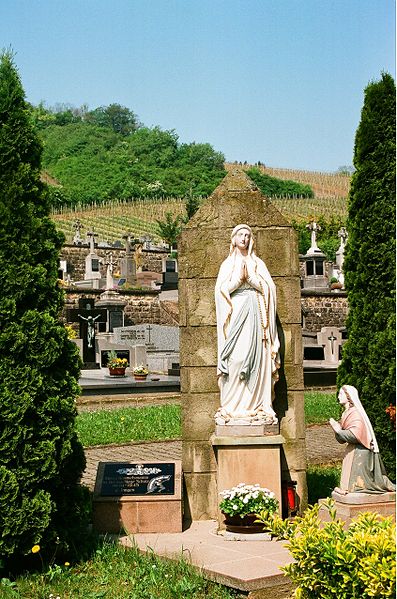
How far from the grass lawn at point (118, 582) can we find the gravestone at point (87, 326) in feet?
65.0

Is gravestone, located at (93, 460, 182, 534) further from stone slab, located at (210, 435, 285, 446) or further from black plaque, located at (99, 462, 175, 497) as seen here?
stone slab, located at (210, 435, 285, 446)

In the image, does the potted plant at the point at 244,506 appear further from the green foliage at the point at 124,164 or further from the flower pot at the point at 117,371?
the green foliage at the point at 124,164

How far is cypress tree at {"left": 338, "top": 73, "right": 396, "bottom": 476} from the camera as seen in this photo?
10875 millimetres

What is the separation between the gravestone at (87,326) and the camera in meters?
27.5

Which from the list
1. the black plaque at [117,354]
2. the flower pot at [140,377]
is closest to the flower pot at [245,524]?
the flower pot at [140,377]

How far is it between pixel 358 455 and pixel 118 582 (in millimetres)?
2582

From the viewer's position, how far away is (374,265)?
11.1 metres

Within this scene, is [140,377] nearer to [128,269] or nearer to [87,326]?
[87,326]

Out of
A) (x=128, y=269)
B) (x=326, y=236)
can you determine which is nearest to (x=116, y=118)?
(x=326, y=236)

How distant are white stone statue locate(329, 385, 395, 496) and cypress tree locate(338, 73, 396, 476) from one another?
3.31 meters

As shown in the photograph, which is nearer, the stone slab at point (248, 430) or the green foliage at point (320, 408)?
the stone slab at point (248, 430)

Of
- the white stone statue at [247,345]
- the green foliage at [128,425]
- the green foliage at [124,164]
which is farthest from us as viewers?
the green foliage at [124,164]

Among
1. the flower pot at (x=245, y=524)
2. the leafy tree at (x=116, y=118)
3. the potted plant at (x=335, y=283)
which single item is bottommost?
the flower pot at (x=245, y=524)

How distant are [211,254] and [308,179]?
105291 mm
